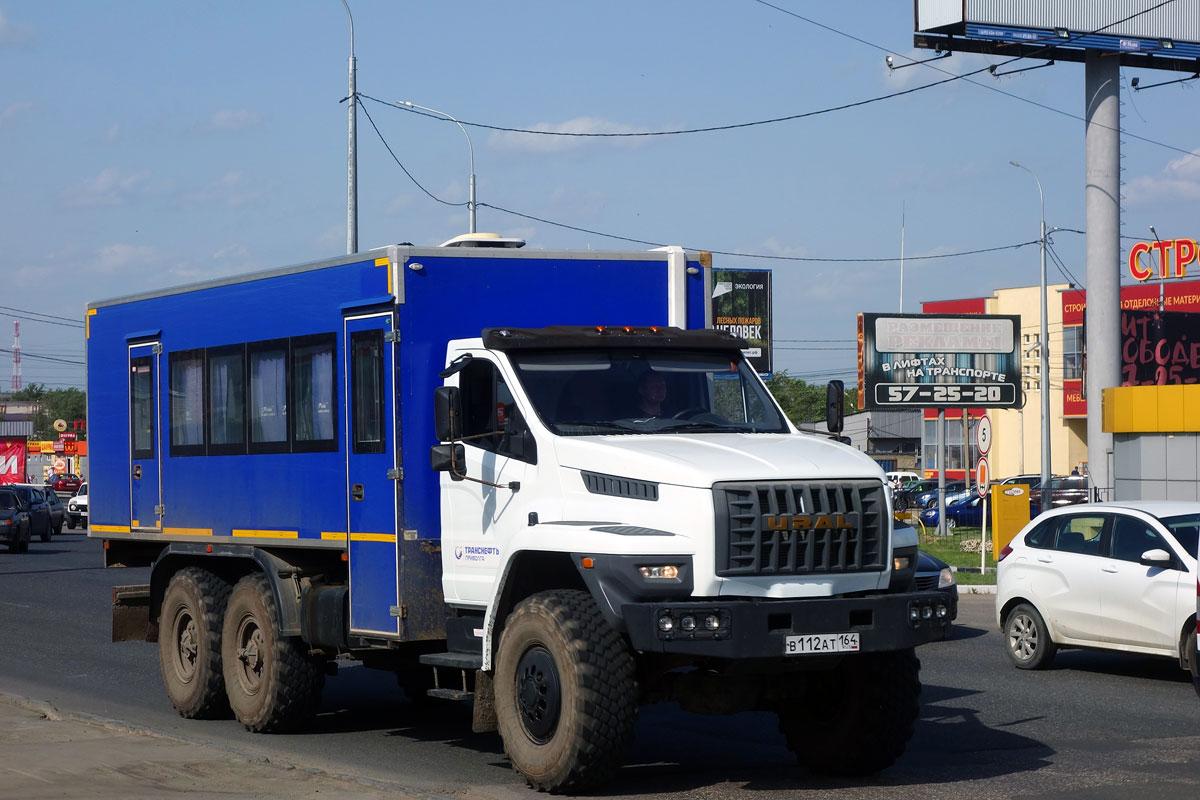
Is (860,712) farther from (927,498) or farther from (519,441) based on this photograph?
(927,498)

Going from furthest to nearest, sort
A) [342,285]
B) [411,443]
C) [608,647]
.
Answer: [342,285], [411,443], [608,647]

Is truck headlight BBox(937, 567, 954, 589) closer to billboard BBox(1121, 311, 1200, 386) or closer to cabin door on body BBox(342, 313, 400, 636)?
cabin door on body BBox(342, 313, 400, 636)

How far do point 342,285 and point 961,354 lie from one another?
3503 cm

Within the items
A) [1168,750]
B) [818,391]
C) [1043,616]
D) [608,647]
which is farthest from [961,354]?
[818,391]

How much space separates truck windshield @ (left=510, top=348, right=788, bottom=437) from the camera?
9.16 metres

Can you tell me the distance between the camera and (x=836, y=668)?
9.09m

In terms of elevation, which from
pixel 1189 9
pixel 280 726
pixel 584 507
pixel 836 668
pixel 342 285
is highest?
pixel 1189 9

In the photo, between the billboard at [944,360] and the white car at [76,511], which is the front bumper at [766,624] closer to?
the billboard at [944,360]

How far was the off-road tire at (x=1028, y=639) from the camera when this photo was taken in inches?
576

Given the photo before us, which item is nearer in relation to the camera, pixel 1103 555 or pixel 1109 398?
pixel 1103 555

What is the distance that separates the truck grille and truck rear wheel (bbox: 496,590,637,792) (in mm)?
785

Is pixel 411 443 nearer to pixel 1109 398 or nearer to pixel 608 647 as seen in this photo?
pixel 608 647

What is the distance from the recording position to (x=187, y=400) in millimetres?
12555

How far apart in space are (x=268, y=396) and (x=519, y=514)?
10.7ft
